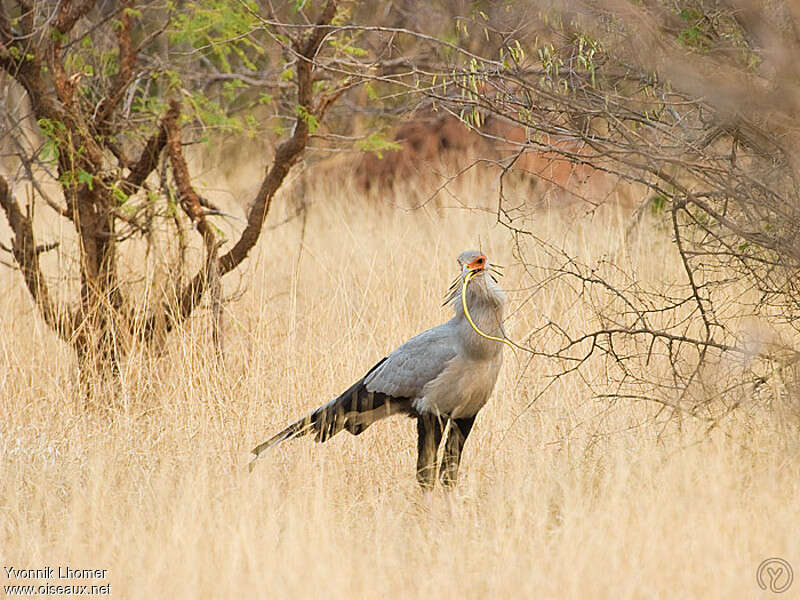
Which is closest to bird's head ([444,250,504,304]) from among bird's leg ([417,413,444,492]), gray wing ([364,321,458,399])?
gray wing ([364,321,458,399])

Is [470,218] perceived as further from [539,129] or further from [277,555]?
[277,555]

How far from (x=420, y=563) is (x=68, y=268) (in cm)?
406

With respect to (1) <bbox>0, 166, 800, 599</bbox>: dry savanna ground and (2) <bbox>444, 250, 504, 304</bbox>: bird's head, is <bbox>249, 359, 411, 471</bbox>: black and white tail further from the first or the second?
(2) <bbox>444, 250, 504, 304</bbox>: bird's head

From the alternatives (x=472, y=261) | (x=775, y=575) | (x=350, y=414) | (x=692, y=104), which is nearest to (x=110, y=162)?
(x=350, y=414)

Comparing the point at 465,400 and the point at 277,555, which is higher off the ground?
the point at 465,400

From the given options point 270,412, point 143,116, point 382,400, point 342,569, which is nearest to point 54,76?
point 143,116

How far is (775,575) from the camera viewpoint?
3533 millimetres

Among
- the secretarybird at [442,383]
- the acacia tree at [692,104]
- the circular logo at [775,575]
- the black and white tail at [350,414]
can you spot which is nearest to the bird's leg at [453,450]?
the secretarybird at [442,383]

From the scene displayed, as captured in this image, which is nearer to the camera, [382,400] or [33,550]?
[33,550]

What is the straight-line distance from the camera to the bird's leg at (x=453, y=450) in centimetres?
489

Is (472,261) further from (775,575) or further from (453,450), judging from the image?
(775,575)

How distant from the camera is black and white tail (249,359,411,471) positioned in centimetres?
492

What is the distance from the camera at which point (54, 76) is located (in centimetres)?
627

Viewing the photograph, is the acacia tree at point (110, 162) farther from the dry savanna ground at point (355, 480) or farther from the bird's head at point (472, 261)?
the bird's head at point (472, 261)
